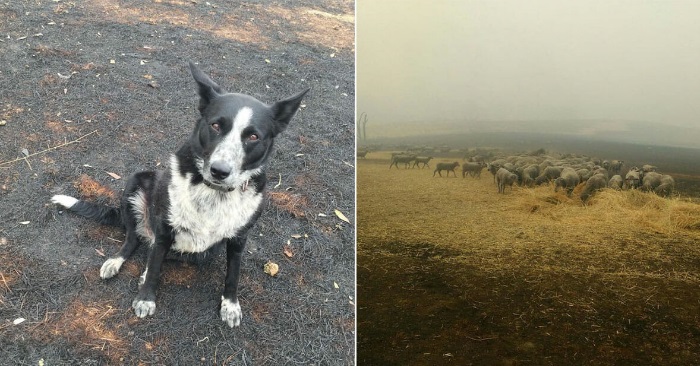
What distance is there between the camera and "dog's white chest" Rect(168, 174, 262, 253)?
88.1 inches

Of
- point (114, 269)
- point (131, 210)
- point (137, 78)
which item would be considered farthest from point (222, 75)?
point (114, 269)

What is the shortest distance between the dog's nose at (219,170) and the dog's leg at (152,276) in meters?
0.46

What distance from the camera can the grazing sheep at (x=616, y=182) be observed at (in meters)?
2.25

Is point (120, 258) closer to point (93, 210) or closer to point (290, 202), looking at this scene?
point (93, 210)

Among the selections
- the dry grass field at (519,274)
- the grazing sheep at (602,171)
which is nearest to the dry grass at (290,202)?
the dry grass field at (519,274)

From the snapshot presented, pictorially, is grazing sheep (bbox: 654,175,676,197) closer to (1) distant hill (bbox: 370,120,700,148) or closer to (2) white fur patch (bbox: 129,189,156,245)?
(1) distant hill (bbox: 370,120,700,148)

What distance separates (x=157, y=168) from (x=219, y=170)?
41.1 inches

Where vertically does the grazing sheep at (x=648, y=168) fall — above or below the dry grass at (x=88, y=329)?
above

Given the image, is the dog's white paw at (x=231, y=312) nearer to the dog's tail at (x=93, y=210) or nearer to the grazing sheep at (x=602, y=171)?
the dog's tail at (x=93, y=210)

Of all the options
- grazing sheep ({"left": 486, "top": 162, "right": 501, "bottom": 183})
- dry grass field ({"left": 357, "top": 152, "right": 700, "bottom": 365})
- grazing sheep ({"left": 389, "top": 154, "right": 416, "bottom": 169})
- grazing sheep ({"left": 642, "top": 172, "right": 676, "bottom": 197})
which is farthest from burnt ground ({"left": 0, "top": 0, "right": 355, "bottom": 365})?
grazing sheep ({"left": 642, "top": 172, "right": 676, "bottom": 197})

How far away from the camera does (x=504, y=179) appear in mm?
2494

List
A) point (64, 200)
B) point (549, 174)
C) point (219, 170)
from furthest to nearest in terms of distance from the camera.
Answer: point (64, 200), point (549, 174), point (219, 170)

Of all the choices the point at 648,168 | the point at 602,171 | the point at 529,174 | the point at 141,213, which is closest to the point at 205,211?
the point at 141,213

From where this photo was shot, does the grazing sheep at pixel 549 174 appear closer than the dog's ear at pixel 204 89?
No
